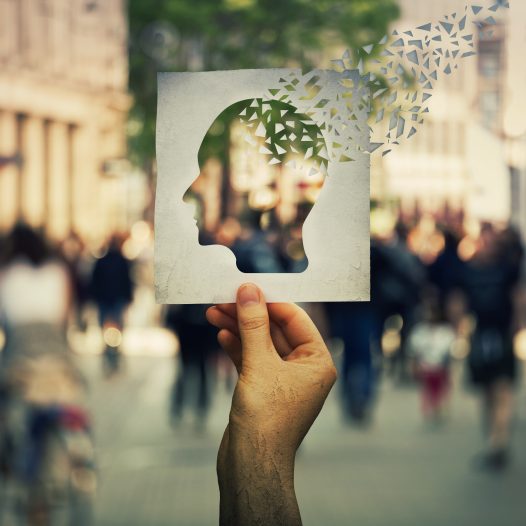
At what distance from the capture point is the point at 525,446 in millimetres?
10398

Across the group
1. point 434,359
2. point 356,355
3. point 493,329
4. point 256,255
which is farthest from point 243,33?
point 493,329

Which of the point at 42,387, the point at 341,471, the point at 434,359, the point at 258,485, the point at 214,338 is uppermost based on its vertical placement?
the point at 258,485

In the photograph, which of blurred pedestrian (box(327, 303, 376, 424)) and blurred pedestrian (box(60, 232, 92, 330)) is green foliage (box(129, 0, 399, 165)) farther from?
blurred pedestrian (box(327, 303, 376, 424))

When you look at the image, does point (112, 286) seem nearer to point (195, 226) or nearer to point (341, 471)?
point (341, 471)

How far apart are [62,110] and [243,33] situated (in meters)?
13.9

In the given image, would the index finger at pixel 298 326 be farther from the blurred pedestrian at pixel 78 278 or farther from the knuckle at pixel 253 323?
the blurred pedestrian at pixel 78 278

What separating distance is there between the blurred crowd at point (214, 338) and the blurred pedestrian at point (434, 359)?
0.01 metres

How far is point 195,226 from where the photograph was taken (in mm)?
2002

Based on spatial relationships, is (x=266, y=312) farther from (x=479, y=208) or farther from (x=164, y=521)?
(x=164, y=521)

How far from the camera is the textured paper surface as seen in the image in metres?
1.97

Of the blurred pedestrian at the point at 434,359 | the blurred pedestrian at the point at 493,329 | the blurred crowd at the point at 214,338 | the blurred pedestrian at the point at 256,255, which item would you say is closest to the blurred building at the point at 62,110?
the blurred crowd at the point at 214,338

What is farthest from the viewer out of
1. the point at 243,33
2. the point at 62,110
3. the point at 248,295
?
the point at 62,110

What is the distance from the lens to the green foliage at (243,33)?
23672 millimetres

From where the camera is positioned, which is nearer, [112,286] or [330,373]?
[330,373]
